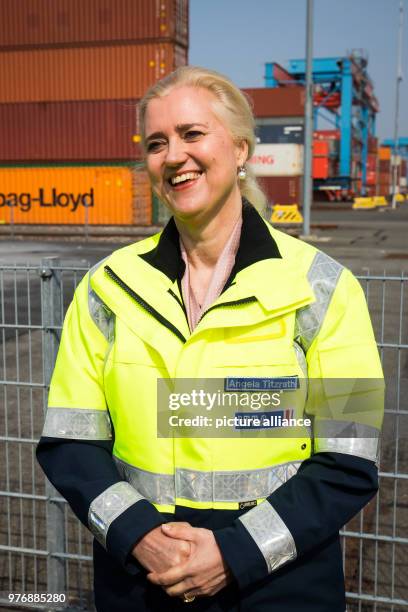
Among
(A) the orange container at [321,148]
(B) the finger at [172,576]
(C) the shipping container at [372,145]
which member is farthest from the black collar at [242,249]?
(C) the shipping container at [372,145]

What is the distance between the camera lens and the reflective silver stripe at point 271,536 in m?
1.55

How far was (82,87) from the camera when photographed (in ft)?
85.1

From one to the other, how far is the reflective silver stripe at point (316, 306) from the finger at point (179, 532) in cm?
51

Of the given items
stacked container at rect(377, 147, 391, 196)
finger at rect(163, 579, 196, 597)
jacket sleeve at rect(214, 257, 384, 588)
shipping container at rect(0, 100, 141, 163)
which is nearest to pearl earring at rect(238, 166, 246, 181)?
jacket sleeve at rect(214, 257, 384, 588)

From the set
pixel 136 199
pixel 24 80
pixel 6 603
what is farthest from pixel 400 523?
pixel 24 80

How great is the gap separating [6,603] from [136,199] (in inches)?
970

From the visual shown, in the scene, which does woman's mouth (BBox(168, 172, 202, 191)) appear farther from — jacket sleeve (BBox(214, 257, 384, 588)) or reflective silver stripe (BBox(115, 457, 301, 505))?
reflective silver stripe (BBox(115, 457, 301, 505))

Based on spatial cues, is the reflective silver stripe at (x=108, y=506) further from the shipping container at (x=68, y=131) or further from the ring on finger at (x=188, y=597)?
the shipping container at (x=68, y=131)

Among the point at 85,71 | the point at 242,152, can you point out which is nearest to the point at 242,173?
the point at 242,152

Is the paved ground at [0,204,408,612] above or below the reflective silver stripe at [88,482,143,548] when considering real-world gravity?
below

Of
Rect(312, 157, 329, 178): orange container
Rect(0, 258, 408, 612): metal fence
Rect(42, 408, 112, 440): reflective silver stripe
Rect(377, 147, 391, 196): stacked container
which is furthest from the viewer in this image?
Rect(377, 147, 391, 196): stacked container

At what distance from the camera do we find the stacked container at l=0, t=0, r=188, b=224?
2500 centimetres

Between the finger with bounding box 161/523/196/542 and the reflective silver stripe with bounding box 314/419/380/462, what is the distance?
36 centimetres

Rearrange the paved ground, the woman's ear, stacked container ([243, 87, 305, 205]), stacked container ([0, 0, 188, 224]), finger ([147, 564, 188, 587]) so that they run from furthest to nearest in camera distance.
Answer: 1. stacked container ([243, 87, 305, 205])
2. stacked container ([0, 0, 188, 224])
3. the paved ground
4. the woman's ear
5. finger ([147, 564, 188, 587])
